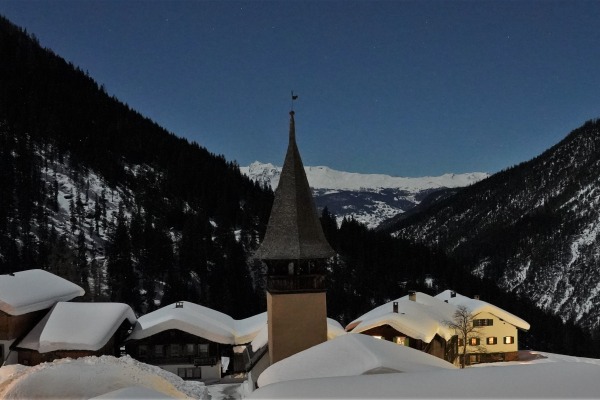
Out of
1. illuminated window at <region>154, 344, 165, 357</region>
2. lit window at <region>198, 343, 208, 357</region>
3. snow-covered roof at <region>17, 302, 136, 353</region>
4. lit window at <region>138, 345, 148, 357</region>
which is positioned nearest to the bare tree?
lit window at <region>198, 343, 208, 357</region>

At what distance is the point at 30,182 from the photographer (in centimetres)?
9212

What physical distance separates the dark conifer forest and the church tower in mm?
43545

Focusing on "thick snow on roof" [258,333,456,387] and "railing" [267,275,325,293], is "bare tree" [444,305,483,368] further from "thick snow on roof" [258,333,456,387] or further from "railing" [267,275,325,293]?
"thick snow on roof" [258,333,456,387]

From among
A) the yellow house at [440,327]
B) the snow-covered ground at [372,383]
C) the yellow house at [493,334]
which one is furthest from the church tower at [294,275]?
the yellow house at [493,334]

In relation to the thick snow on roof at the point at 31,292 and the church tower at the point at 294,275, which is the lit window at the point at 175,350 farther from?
the church tower at the point at 294,275

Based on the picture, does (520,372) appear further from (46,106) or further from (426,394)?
(46,106)

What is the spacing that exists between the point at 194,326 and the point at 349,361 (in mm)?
20854

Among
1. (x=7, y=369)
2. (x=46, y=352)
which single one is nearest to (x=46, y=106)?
(x=46, y=352)

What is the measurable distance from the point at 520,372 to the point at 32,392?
9249mm

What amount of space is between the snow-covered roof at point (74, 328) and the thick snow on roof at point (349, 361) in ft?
54.3

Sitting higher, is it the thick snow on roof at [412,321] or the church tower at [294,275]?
the church tower at [294,275]

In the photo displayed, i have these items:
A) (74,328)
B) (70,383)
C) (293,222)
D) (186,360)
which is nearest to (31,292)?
(74,328)

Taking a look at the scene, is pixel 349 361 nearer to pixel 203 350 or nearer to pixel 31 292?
→ pixel 203 350

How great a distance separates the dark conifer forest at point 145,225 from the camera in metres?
73.6
